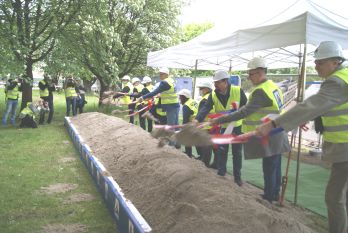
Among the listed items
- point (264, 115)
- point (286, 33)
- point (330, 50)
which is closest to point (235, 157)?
point (264, 115)

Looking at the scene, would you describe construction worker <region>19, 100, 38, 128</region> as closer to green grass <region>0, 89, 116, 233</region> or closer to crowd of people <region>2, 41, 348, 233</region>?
green grass <region>0, 89, 116, 233</region>

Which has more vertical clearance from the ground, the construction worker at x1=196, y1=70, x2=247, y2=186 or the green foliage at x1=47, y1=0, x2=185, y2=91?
the green foliage at x1=47, y1=0, x2=185, y2=91

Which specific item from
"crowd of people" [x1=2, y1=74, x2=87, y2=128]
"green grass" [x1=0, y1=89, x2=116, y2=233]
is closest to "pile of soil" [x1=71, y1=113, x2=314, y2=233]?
"green grass" [x1=0, y1=89, x2=116, y2=233]

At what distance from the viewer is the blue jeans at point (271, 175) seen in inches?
172

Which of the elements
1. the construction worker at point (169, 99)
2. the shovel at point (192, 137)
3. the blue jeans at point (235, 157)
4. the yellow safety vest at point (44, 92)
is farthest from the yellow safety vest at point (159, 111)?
the shovel at point (192, 137)

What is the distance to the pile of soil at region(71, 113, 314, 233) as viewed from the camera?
2924 millimetres

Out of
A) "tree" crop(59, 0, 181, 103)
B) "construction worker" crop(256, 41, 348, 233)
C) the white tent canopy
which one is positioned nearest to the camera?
"construction worker" crop(256, 41, 348, 233)

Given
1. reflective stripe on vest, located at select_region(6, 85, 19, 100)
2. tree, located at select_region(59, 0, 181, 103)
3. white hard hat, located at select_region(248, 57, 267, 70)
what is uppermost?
tree, located at select_region(59, 0, 181, 103)

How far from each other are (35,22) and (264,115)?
409 inches

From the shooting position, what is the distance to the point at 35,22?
40.5 feet

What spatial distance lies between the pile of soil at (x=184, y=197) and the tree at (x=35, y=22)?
7.10 meters

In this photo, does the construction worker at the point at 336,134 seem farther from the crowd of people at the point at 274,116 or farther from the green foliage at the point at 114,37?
the green foliage at the point at 114,37

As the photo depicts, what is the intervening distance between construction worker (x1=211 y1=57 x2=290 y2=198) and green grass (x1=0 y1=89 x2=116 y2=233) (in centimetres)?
180

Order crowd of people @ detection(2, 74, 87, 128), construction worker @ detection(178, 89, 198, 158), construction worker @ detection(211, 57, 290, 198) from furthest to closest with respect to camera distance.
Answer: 1. crowd of people @ detection(2, 74, 87, 128)
2. construction worker @ detection(178, 89, 198, 158)
3. construction worker @ detection(211, 57, 290, 198)
